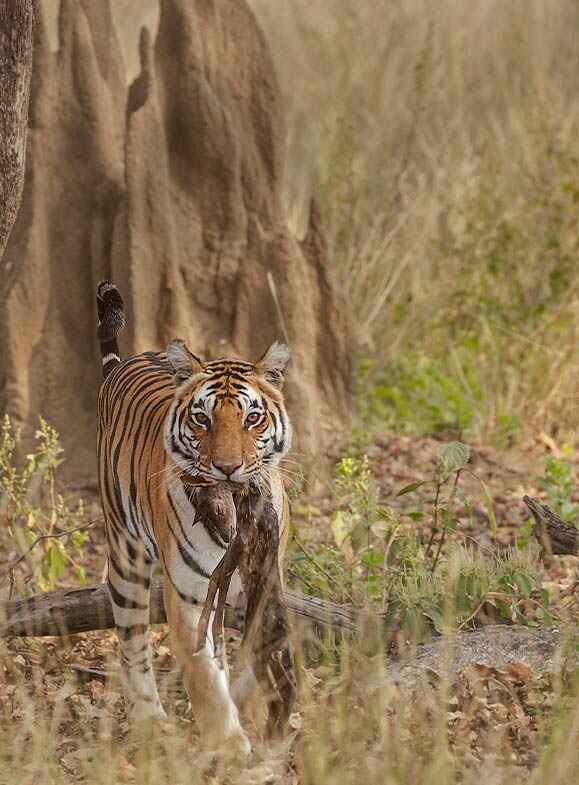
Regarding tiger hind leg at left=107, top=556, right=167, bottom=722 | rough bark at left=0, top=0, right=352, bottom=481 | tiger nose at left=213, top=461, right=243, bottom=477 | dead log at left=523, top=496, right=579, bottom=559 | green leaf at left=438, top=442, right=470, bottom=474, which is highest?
rough bark at left=0, top=0, right=352, bottom=481

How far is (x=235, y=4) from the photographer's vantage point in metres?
8.02

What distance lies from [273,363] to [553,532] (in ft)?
4.13

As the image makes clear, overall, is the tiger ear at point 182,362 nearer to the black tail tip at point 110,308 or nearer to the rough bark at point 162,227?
the black tail tip at point 110,308

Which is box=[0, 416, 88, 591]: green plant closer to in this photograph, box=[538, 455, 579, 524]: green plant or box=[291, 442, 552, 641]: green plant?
box=[291, 442, 552, 641]: green plant

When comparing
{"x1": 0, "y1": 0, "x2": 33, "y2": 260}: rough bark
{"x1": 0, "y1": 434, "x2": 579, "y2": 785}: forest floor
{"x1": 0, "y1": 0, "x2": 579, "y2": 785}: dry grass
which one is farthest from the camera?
{"x1": 0, "y1": 0, "x2": 33, "y2": 260}: rough bark

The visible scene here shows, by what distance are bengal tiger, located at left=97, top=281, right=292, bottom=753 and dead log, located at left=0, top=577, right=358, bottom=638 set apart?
0.24 meters

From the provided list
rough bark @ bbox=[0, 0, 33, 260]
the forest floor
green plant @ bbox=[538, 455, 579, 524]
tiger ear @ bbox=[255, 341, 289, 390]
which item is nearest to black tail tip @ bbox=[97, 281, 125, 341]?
rough bark @ bbox=[0, 0, 33, 260]

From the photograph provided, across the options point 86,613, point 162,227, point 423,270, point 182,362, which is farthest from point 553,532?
point 423,270

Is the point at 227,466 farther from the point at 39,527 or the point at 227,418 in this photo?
the point at 39,527

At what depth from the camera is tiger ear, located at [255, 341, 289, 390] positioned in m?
A: 4.29

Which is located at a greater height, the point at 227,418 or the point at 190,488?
the point at 227,418

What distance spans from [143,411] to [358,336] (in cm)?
437

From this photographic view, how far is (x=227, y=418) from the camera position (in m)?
4.11

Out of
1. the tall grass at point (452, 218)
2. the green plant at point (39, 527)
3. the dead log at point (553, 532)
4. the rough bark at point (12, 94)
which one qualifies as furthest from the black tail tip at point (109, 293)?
the tall grass at point (452, 218)
